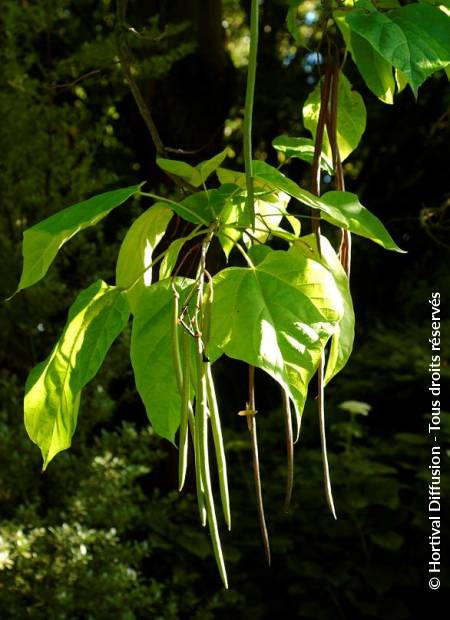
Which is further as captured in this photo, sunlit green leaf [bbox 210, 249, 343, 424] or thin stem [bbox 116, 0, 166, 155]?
thin stem [bbox 116, 0, 166, 155]

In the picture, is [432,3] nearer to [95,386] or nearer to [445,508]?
[95,386]

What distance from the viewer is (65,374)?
493 millimetres

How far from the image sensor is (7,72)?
80.3 inches

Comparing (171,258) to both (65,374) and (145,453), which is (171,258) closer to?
(65,374)

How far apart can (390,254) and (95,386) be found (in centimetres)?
163

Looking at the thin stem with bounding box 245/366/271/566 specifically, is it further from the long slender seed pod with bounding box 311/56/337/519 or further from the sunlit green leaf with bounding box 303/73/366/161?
the sunlit green leaf with bounding box 303/73/366/161

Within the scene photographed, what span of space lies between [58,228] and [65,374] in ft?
0.27

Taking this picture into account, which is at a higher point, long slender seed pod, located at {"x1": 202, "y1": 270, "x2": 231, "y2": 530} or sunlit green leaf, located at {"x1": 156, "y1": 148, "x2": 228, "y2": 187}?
sunlit green leaf, located at {"x1": 156, "y1": 148, "x2": 228, "y2": 187}

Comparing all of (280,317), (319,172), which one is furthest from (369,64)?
Result: (280,317)

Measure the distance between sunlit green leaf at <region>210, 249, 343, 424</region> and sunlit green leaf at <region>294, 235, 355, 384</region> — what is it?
3cm

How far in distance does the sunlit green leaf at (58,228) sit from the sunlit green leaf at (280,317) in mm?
72

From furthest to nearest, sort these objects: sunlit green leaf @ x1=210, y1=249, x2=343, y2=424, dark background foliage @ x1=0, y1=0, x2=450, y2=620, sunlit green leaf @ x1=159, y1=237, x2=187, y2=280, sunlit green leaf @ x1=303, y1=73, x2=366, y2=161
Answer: dark background foliage @ x1=0, y1=0, x2=450, y2=620 → sunlit green leaf @ x1=303, y1=73, x2=366, y2=161 → sunlit green leaf @ x1=159, y1=237, x2=187, y2=280 → sunlit green leaf @ x1=210, y1=249, x2=343, y2=424

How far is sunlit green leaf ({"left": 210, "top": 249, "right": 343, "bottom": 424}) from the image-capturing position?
40 cm

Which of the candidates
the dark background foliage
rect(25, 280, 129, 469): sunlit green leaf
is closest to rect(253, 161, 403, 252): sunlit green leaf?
rect(25, 280, 129, 469): sunlit green leaf
